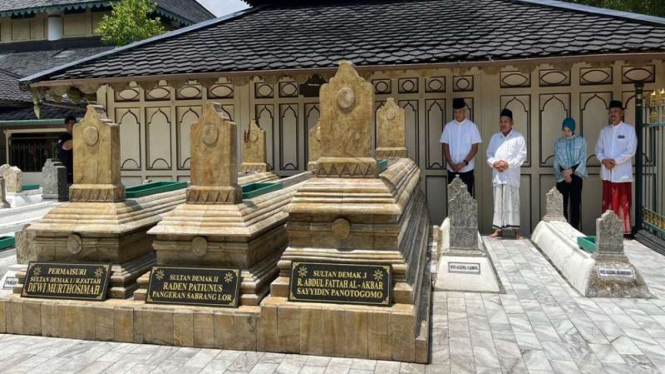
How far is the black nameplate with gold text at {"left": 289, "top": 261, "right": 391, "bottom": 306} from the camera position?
→ 449 cm

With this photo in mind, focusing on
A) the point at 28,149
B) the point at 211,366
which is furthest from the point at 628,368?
the point at 28,149

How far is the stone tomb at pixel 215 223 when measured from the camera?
4828mm

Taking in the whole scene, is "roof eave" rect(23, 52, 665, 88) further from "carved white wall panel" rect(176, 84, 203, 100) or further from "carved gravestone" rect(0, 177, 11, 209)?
"carved gravestone" rect(0, 177, 11, 209)

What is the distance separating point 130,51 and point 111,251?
879cm

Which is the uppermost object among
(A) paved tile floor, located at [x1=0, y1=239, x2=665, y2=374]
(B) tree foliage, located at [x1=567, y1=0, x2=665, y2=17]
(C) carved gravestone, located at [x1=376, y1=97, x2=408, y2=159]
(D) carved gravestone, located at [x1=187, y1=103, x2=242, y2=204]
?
(B) tree foliage, located at [x1=567, y1=0, x2=665, y2=17]

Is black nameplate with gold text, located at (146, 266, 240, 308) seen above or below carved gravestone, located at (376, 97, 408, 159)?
below

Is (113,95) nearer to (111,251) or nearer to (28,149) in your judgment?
(111,251)

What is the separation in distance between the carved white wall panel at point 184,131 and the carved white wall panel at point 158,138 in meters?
0.25

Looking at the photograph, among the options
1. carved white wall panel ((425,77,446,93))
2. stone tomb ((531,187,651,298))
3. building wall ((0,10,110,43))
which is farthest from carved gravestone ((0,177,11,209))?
building wall ((0,10,110,43))

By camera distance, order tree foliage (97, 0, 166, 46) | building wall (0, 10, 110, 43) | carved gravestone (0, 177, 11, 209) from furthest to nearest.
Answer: building wall (0, 10, 110, 43), tree foliage (97, 0, 166, 46), carved gravestone (0, 177, 11, 209)

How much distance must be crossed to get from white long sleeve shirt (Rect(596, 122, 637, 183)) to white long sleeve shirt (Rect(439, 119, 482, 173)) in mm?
2187

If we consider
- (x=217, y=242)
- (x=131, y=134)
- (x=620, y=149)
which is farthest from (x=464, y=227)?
(x=131, y=134)

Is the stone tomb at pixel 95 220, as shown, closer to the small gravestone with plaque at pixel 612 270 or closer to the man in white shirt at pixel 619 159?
the small gravestone with plaque at pixel 612 270

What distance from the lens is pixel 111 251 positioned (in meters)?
5.18
